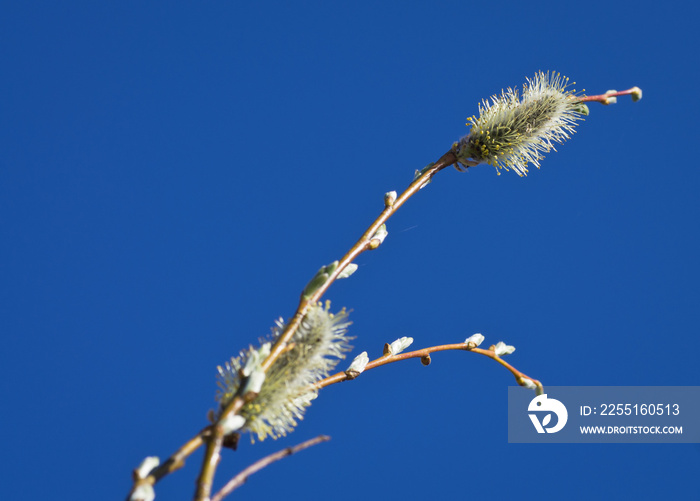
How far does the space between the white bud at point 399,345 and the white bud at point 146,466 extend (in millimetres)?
549

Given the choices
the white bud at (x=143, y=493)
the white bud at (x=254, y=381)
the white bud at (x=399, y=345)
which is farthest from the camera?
the white bud at (x=399, y=345)

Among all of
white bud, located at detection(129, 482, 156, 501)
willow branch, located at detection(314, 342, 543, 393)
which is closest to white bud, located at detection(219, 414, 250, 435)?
white bud, located at detection(129, 482, 156, 501)

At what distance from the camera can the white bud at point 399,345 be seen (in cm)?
135

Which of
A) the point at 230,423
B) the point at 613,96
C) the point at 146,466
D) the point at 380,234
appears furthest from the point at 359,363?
the point at 613,96

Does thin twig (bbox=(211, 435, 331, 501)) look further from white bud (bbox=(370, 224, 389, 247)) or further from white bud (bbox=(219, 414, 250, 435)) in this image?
white bud (bbox=(370, 224, 389, 247))

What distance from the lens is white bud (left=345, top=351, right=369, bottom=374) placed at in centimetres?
126

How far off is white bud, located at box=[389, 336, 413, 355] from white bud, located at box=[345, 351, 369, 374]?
0.31 ft

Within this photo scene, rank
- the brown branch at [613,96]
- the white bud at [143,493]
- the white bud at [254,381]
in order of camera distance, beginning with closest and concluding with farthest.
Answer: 1. the white bud at [143,493]
2. the white bud at [254,381]
3. the brown branch at [613,96]

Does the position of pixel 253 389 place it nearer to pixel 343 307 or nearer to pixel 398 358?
pixel 343 307

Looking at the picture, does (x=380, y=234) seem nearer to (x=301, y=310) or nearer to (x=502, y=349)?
(x=301, y=310)

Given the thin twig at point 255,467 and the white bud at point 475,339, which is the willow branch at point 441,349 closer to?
the white bud at point 475,339

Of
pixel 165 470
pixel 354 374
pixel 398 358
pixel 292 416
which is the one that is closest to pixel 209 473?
pixel 165 470

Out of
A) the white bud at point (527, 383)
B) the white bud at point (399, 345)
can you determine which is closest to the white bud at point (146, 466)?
the white bud at point (399, 345)

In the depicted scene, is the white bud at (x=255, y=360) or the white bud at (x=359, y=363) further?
the white bud at (x=359, y=363)
